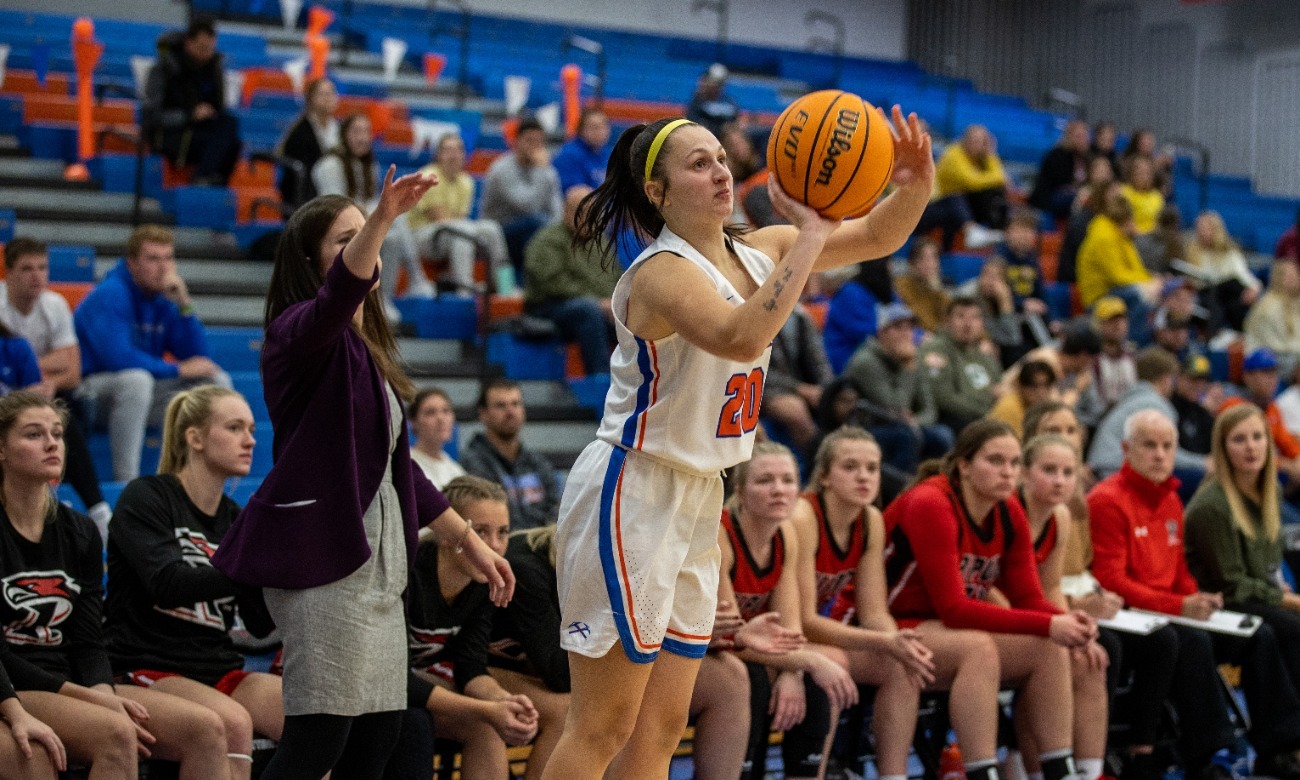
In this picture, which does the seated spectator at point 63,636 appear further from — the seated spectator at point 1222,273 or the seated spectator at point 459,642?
the seated spectator at point 1222,273

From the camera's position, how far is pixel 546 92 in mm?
13117

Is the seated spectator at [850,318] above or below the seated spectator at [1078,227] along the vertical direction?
below

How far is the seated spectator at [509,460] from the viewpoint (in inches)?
246

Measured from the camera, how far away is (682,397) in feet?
9.69

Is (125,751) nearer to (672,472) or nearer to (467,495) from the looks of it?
(467,495)

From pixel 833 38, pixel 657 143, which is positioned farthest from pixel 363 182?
pixel 833 38

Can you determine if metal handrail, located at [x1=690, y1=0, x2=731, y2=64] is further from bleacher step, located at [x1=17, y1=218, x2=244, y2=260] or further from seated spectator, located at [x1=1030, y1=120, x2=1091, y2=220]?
bleacher step, located at [x1=17, y1=218, x2=244, y2=260]

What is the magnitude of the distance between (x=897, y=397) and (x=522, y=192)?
8.90ft

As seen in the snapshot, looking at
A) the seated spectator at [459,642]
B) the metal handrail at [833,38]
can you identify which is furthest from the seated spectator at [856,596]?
the metal handrail at [833,38]

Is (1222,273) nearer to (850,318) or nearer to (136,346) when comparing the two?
(850,318)

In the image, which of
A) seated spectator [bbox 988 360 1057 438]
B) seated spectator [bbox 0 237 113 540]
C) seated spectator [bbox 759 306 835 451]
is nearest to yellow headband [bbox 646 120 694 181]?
seated spectator [bbox 0 237 113 540]

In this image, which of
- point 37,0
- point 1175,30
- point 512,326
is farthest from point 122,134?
point 1175,30

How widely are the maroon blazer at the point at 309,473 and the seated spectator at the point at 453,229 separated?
522 cm

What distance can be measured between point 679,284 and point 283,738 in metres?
1.27
